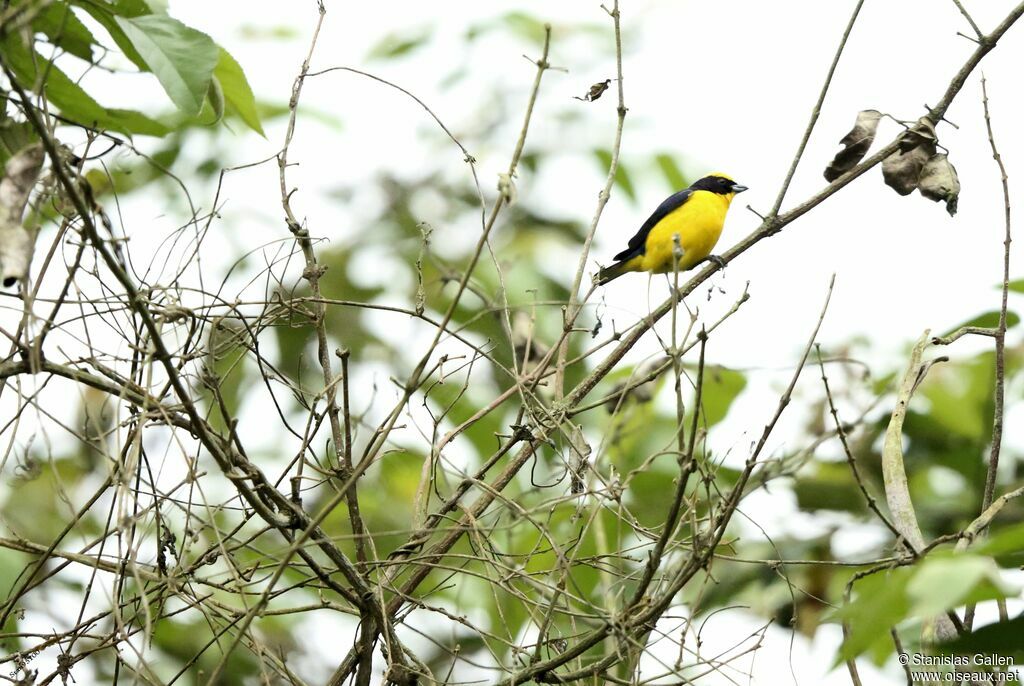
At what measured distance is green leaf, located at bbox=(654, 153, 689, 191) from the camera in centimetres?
537

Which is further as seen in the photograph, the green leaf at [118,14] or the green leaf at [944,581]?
the green leaf at [118,14]

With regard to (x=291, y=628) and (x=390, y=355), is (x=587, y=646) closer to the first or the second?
(x=291, y=628)

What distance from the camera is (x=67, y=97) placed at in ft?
8.17

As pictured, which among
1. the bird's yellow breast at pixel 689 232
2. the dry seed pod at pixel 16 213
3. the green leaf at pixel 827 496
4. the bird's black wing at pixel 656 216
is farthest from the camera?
the bird's black wing at pixel 656 216

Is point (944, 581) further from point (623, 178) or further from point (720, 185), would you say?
point (720, 185)

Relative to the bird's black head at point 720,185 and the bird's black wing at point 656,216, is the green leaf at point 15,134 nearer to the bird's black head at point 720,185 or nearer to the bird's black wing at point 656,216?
the bird's black wing at point 656,216

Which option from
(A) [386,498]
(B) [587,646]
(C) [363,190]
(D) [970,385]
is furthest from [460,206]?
(B) [587,646]

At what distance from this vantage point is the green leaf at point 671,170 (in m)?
5.37

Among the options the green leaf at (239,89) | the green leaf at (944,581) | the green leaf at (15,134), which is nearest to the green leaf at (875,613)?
the green leaf at (944,581)

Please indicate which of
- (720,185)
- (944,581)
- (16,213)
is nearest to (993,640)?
(944,581)

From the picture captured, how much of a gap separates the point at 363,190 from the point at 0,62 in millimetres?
4845

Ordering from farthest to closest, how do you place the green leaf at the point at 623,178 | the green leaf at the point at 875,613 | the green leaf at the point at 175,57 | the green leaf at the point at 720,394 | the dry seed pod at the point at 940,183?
1. the green leaf at the point at 623,178
2. the green leaf at the point at 720,394
3. the dry seed pod at the point at 940,183
4. the green leaf at the point at 175,57
5. the green leaf at the point at 875,613

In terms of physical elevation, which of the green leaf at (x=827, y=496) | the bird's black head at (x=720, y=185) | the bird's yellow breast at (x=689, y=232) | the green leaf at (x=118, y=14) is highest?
the bird's black head at (x=720, y=185)

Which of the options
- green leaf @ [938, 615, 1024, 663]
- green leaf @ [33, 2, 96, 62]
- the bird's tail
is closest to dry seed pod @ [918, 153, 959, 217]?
green leaf @ [938, 615, 1024, 663]
